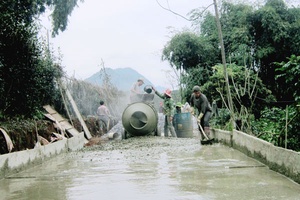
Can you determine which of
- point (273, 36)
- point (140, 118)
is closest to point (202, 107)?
point (140, 118)

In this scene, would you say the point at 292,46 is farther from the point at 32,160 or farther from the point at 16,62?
the point at 32,160

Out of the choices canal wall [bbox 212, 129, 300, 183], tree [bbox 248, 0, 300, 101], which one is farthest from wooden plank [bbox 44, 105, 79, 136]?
tree [bbox 248, 0, 300, 101]

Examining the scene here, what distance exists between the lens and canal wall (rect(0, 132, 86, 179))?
252 inches

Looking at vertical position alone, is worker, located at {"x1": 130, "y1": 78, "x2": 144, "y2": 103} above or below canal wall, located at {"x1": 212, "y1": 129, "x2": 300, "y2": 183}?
above

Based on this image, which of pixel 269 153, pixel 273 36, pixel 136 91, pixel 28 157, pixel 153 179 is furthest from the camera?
pixel 273 36

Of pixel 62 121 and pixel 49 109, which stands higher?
pixel 49 109

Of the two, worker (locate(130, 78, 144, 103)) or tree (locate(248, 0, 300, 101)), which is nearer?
worker (locate(130, 78, 144, 103))

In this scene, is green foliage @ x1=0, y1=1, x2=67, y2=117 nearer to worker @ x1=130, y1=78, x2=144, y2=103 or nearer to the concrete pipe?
the concrete pipe

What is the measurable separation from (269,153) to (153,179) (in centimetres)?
189

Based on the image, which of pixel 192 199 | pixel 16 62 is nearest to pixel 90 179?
pixel 192 199

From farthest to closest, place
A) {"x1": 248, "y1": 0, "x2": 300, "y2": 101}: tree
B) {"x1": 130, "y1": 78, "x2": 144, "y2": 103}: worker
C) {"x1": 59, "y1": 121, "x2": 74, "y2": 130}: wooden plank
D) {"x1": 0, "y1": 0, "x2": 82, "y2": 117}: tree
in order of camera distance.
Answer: {"x1": 248, "y1": 0, "x2": 300, "y2": 101}: tree, {"x1": 130, "y1": 78, "x2": 144, "y2": 103}: worker, {"x1": 59, "y1": 121, "x2": 74, "y2": 130}: wooden plank, {"x1": 0, "y1": 0, "x2": 82, "y2": 117}: tree

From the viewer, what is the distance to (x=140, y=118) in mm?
13383

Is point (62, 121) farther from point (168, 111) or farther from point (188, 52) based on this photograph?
point (188, 52)

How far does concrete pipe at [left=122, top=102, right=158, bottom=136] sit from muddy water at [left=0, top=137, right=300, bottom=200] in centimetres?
465
